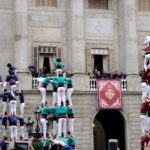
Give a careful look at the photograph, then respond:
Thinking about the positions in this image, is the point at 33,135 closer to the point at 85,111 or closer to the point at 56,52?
the point at 85,111

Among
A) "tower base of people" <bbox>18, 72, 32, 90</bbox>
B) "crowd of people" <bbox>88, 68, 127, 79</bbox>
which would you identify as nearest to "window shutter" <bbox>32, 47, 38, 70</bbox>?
"tower base of people" <bbox>18, 72, 32, 90</bbox>

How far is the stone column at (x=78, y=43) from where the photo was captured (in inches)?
1598

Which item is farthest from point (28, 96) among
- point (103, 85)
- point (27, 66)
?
point (103, 85)

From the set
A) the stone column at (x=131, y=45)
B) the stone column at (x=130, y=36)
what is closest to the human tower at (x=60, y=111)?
the stone column at (x=131, y=45)

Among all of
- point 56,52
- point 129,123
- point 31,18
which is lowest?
point 129,123

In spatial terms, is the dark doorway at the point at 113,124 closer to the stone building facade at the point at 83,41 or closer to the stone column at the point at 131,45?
the stone building facade at the point at 83,41

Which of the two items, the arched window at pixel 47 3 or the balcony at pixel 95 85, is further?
the arched window at pixel 47 3

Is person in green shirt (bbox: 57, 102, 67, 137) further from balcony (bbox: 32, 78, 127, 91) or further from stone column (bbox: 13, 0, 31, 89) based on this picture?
stone column (bbox: 13, 0, 31, 89)

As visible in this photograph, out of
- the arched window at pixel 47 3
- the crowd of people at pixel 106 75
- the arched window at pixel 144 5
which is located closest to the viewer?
the crowd of people at pixel 106 75

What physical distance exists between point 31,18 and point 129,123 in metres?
11.6

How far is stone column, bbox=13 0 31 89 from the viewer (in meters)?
39.8

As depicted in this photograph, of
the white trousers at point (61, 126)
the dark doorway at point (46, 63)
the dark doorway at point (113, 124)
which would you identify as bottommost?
the dark doorway at point (113, 124)

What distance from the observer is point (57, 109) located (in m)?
25.8

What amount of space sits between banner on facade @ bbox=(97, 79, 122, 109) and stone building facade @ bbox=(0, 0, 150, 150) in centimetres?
57
